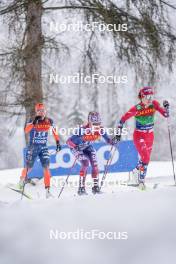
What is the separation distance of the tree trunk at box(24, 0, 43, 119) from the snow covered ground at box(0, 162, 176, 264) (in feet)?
15.9

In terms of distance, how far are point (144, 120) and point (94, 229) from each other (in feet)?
12.7

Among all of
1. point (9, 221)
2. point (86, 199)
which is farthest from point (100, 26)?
point (9, 221)

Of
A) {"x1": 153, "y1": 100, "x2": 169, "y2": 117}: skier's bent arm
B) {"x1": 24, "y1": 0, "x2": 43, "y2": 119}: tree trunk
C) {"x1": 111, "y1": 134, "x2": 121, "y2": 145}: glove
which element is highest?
{"x1": 24, "y1": 0, "x2": 43, "y2": 119}: tree trunk

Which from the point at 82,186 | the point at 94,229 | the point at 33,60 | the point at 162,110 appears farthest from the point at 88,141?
the point at 94,229

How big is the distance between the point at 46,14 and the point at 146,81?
2453 millimetres

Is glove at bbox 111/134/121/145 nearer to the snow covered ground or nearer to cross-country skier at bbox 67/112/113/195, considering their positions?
cross-country skier at bbox 67/112/113/195

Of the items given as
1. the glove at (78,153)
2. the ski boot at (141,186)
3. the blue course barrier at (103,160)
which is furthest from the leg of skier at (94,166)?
the blue course barrier at (103,160)

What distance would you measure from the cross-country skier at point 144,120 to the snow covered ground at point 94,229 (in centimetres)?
278

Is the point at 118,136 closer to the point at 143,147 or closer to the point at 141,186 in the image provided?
the point at 143,147

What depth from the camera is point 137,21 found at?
8.70 metres

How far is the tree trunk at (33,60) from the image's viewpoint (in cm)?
868

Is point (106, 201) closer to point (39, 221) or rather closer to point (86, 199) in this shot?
point (86, 199)

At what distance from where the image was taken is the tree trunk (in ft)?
28.5

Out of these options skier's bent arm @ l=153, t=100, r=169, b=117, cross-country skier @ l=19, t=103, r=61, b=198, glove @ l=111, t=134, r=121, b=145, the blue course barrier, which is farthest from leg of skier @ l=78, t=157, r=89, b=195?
skier's bent arm @ l=153, t=100, r=169, b=117
